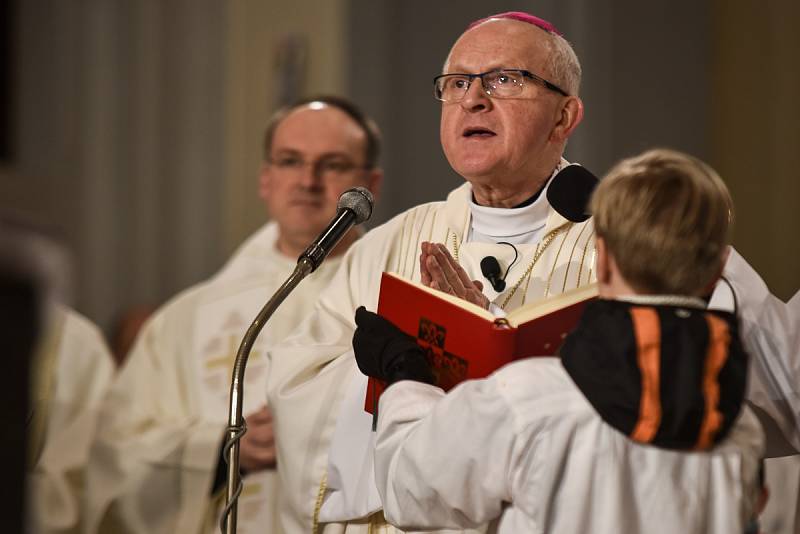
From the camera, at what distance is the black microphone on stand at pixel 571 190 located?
2891mm

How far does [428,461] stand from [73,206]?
586 centimetres

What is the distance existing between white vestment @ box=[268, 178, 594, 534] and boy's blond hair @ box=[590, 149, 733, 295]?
37.2 inches

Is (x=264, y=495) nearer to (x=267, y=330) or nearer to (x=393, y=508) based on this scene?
(x=267, y=330)

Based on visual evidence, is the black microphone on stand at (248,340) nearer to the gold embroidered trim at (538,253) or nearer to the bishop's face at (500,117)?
the bishop's face at (500,117)

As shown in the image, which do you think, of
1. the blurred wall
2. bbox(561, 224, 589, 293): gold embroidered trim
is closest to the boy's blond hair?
bbox(561, 224, 589, 293): gold embroidered trim

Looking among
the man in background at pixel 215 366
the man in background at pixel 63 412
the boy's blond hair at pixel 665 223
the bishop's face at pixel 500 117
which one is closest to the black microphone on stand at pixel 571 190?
the bishop's face at pixel 500 117

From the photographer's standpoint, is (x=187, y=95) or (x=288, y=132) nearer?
(x=288, y=132)

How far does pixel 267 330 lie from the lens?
4.65 meters

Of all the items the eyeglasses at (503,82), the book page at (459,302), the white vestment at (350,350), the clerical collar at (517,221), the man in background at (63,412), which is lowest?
the man in background at (63,412)

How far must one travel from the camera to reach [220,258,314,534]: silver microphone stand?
270cm

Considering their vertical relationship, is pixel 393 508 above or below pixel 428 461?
below

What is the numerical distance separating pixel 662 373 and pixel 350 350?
1339 millimetres

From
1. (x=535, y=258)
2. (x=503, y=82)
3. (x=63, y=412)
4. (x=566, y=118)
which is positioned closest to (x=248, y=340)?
(x=535, y=258)

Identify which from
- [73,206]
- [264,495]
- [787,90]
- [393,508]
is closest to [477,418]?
[393,508]
